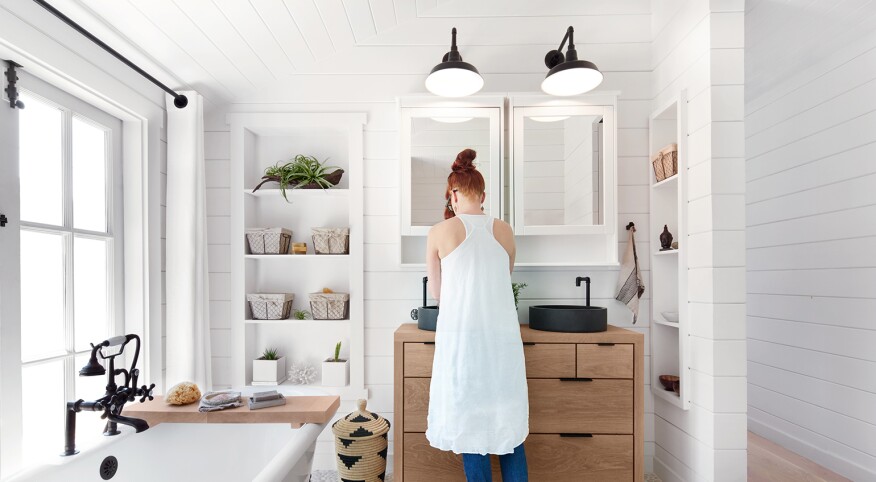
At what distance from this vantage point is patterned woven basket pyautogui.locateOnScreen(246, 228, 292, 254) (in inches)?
110

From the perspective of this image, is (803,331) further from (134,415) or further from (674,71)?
(134,415)

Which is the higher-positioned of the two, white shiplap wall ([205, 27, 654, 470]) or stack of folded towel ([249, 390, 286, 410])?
white shiplap wall ([205, 27, 654, 470])

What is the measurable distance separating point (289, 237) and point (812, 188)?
3.31m

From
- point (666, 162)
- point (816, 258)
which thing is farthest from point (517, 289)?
point (816, 258)

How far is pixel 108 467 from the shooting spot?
165cm

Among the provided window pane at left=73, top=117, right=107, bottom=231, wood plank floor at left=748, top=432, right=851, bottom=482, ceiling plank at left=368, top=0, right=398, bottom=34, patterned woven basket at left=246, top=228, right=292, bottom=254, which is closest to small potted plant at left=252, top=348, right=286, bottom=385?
A: patterned woven basket at left=246, top=228, right=292, bottom=254

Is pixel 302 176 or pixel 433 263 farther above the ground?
pixel 302 176

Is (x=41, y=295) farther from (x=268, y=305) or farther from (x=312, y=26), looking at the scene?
(x=312, y=26)

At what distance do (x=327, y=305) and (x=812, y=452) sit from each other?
314 centimetres

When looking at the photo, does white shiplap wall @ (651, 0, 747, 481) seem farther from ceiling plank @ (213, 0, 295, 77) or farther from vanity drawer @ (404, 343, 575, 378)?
ceiling plank @ (213, 0, 295, 77)

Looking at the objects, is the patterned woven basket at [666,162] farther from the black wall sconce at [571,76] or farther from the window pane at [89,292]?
the window pane at [89,292]

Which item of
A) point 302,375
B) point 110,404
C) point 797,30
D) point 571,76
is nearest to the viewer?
point 110,404

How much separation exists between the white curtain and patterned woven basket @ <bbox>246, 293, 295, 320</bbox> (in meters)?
0.32

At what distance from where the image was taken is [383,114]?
290 cm
